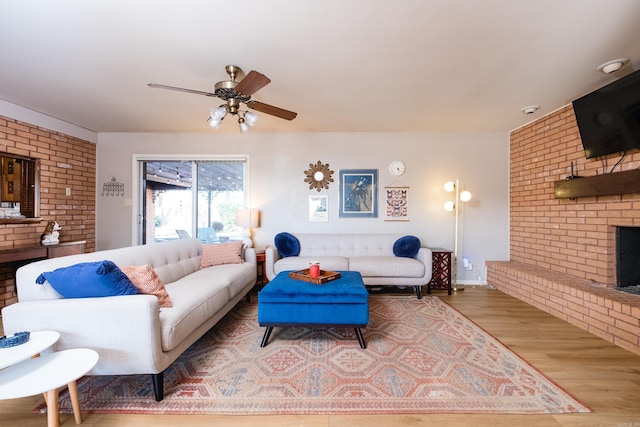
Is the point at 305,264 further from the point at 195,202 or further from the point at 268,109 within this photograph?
the point at 195,202

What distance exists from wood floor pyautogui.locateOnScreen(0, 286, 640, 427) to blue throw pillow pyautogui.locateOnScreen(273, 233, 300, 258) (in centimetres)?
239

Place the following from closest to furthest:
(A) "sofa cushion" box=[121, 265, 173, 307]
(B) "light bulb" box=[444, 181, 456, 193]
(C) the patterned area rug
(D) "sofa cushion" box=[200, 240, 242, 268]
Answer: (C) the patterned area rug, (A) "sofa cushion" box=[121, 265, 173, 307], (D) "sofa cushion" box=[200, 240, 242, 268], (B) "light bulb" box=[444, 181, 456, 193]

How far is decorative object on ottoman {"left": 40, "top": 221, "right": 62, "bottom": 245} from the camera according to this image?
3364mm

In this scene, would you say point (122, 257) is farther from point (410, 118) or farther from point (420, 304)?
point (410, 118)

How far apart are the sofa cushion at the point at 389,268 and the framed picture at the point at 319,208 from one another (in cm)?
104

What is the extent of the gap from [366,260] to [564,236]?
92.7 inches

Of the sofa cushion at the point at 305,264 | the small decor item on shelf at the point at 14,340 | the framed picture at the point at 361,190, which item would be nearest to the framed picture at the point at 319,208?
the framed picture at the point at 361,190

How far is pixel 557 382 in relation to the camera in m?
1.80

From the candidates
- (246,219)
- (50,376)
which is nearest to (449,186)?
(246,219)

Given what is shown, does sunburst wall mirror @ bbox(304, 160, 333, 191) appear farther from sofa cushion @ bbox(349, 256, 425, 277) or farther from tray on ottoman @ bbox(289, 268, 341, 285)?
tray on ottoman @ bbox(289, 268, 341, 285)

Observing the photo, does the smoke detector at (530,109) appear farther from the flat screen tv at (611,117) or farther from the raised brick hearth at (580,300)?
the raised brick hearth at (580,300)

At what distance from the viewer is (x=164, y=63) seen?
2.31 metres

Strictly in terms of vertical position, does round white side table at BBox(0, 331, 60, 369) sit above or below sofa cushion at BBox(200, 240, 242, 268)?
below

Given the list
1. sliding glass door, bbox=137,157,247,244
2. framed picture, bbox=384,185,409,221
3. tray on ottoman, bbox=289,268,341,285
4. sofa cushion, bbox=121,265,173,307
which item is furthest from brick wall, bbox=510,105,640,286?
sliding glass door, bbox=137,157,247,244
